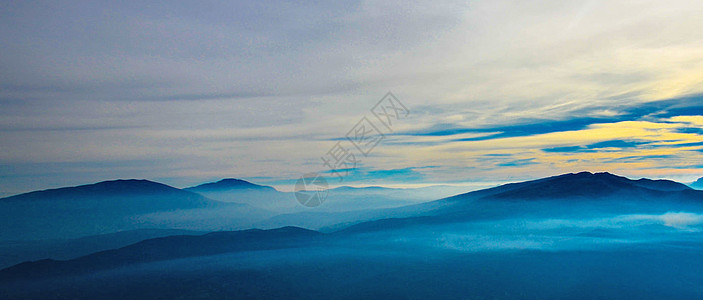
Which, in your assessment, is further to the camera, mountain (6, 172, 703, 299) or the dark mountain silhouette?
the dark mountain silhouette

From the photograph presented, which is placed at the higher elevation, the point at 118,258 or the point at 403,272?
the point at 118,258

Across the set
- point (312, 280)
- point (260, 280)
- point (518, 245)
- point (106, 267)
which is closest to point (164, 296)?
point (260, 280)

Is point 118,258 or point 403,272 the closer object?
point 403,272

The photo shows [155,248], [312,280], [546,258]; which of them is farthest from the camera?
[155,248]

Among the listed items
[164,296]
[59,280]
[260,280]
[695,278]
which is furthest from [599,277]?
[59,280]

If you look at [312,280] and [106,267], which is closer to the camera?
[312,280]

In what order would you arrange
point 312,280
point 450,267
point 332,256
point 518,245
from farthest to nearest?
point 518,245 → point 332,256 → point 450,267 → point 312,280

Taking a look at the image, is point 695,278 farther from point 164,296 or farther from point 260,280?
point 164,296

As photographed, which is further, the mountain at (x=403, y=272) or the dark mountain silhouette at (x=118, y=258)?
the dark mountain silhouette at (x=118, y=258)

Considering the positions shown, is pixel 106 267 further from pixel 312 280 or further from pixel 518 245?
pixel 518 245
